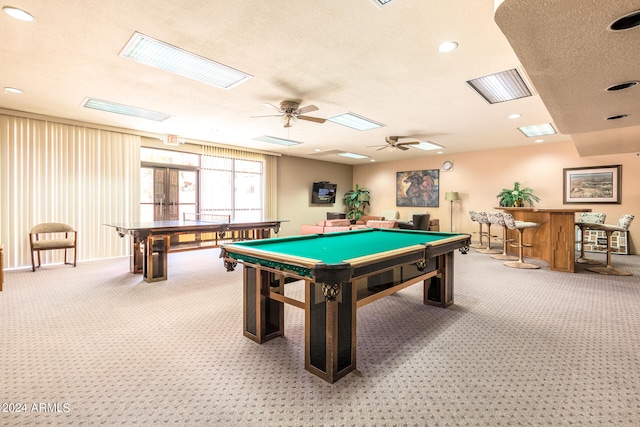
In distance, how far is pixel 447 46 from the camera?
2.91 meters

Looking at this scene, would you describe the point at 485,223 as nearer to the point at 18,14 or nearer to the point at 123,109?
the point at 123,109

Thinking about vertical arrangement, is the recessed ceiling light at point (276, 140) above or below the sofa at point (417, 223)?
above

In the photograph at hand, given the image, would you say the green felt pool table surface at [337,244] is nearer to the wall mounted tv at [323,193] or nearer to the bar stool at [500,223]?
the bar stool at [500,223]

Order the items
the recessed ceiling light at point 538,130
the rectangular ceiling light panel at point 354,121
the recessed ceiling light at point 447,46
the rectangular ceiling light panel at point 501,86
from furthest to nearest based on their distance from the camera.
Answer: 1. the recessed ceiling light at point 538,130
2. the rectangular ceiling light panel at point 354,121
3. the rectangular ceiling light panel at point 501,86
4. the recessed ceiling light at point 447,46

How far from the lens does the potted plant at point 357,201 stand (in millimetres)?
11297

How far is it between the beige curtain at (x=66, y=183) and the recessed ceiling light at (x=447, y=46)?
6.36m

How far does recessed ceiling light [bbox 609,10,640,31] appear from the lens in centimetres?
158

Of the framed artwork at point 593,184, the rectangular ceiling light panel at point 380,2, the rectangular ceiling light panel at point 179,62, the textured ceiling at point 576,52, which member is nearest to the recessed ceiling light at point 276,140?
the rectangular ceiling light panel at point 179,62

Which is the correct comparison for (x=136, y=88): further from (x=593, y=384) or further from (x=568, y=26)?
(x=593, y=384)

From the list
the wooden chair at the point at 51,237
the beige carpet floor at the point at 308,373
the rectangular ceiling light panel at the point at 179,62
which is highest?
the rectangular ceiling light panel at the point at 179,62

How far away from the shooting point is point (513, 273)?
4.93 m

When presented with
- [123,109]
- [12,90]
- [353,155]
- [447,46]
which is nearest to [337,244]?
[447,46]

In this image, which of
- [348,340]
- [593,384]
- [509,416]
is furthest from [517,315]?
[348,340]

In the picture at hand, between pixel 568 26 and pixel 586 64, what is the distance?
682 millimetres
